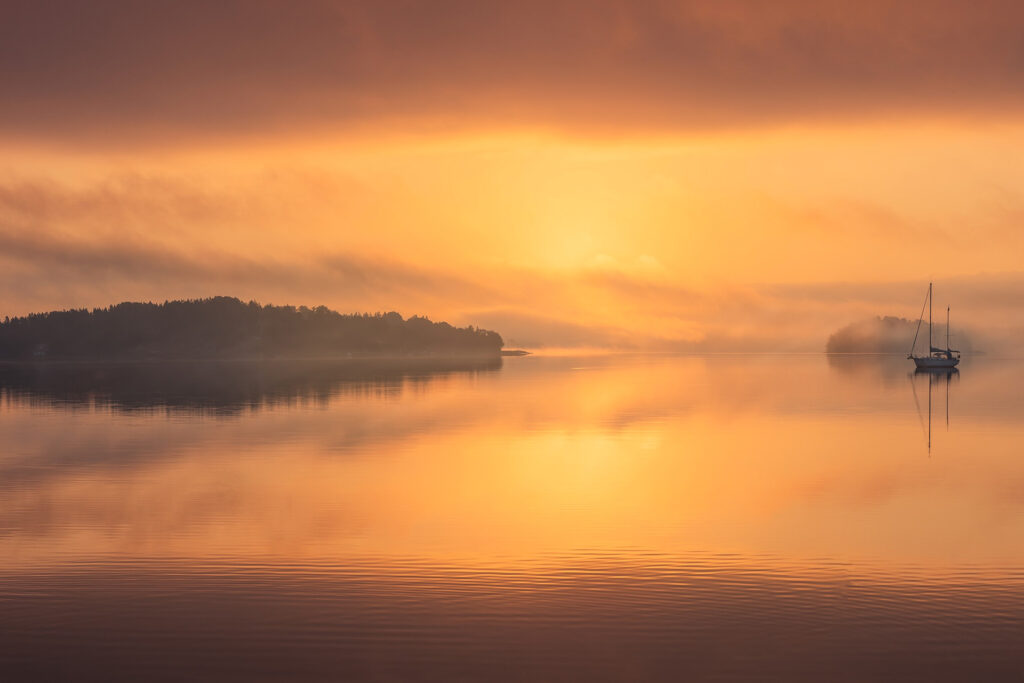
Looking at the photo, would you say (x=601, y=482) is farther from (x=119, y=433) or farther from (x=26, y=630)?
(x=119, y=433)

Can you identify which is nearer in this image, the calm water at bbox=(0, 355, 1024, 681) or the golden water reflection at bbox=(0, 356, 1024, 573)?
the calm water at bbox=(0, 355, 1024, 681)

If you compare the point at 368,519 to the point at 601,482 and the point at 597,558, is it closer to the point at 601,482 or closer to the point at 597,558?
the point at 597,558

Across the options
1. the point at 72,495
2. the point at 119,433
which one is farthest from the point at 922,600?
the point at 119,433

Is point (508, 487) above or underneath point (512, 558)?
above

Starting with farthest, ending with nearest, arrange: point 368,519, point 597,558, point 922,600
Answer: point 368,519 → point 597,558 → point 922,600

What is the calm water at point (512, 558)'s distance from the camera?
1970 centimetres

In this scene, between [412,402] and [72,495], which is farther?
[412,402]

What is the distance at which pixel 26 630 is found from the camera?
21.0 meters

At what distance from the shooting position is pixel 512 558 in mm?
28062

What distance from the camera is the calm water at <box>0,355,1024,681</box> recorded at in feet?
64.6

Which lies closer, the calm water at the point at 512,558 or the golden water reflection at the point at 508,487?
the calm water at the point at 512,558

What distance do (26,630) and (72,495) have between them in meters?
19.8

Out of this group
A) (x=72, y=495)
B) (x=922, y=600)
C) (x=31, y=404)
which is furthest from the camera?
(x=31, y=404)

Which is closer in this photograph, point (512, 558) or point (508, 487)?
point (512, 558)
